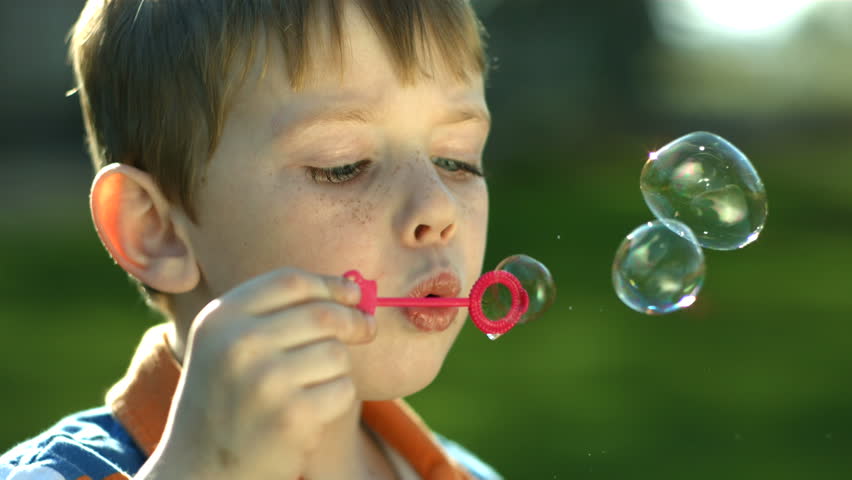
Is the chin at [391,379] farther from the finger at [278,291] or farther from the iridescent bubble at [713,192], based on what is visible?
the iridescent bubble at [713,192]

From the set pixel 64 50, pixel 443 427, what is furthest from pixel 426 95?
pixel 64 50

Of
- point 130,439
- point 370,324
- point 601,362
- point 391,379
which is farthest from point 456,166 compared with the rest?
point 601,362

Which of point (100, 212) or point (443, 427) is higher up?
point (100, 212)

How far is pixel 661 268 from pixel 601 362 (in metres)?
2.75

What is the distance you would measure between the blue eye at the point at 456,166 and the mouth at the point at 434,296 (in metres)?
0.15

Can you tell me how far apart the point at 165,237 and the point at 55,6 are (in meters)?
11.3

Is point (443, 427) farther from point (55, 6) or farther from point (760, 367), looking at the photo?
point (55, 6)

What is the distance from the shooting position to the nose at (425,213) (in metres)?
1.33

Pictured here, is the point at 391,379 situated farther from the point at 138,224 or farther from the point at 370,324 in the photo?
the point at 138,224

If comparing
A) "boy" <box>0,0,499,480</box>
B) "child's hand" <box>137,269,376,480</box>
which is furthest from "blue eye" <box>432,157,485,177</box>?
"child's hand" <box>137,269,376,480</box>

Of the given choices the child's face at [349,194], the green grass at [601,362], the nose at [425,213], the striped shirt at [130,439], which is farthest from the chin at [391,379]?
the green grass at [601,362]

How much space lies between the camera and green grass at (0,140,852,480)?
335cm

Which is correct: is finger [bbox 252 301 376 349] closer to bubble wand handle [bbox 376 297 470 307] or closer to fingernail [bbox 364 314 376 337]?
fingernail [bbox 364 314 376 337]

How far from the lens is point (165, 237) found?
146cm
